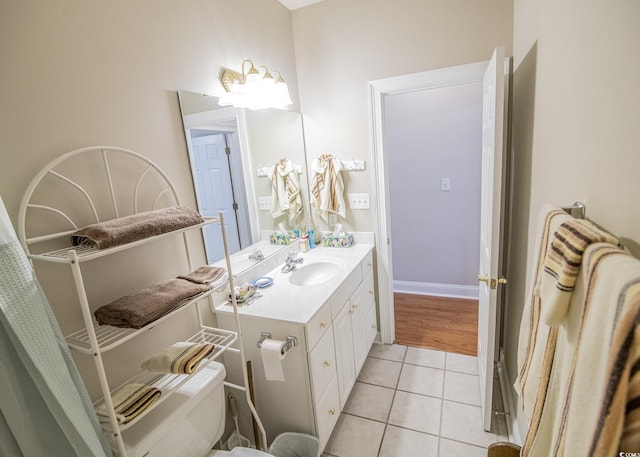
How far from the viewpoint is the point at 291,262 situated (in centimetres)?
217

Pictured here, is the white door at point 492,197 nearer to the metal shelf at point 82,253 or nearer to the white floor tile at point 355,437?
the white floor tile at point 355,437

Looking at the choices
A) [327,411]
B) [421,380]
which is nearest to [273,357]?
[327,411]

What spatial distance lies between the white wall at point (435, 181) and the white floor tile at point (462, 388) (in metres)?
1.26

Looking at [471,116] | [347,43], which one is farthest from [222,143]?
[471,116]

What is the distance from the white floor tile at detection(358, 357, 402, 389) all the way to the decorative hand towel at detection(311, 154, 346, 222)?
1.15 meters

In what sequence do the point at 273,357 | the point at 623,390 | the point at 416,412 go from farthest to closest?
the point at 416,412
the point at 273,357
the point at 623,390

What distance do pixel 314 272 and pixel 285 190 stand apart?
626 mm

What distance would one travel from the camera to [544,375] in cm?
72

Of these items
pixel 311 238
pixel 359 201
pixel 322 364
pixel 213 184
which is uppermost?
pixel 213 184

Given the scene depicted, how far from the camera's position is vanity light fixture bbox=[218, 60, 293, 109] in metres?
1.76

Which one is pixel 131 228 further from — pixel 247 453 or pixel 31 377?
pixel 247 453

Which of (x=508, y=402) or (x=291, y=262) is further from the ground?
(x=291, y=262)

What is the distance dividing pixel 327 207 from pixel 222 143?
96cm

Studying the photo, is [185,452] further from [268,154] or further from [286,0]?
[286,0]
